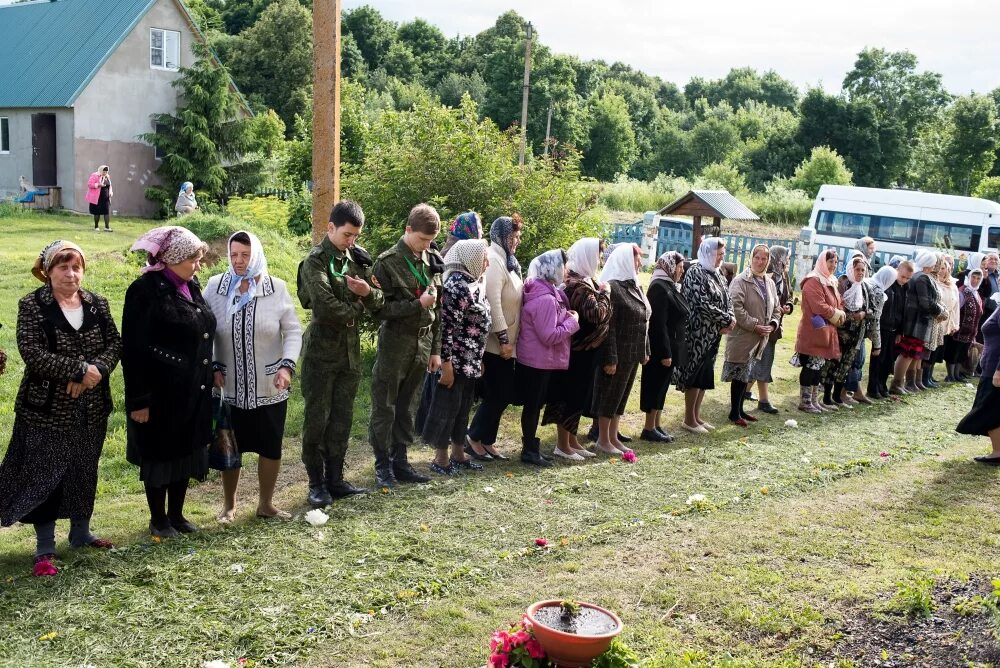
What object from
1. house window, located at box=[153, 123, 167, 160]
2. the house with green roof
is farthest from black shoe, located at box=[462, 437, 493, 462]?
the house with green roof

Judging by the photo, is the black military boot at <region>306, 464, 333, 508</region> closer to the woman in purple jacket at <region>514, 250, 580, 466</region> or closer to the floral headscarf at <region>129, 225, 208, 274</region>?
the floral headscarf at <region>129, 225, 208, 274</region>

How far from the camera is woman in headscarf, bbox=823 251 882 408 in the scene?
11.4 m

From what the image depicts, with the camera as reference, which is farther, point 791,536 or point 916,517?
point 916,517

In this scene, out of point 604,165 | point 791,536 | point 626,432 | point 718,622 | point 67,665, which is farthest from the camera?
point 604,165

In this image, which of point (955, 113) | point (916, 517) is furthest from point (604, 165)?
point (916, 517)

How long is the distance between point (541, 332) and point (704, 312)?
2528mm

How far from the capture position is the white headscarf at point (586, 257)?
834 cm

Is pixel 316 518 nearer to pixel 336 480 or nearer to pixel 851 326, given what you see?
pixel 336 480

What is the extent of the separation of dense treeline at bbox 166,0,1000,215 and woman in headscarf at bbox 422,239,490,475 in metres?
28.8

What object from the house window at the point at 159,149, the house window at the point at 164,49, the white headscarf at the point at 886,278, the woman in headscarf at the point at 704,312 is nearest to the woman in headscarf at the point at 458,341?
the woman in headscarf at the point at 704,312

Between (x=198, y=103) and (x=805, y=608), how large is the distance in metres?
26.7

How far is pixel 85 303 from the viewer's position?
5.48 metres

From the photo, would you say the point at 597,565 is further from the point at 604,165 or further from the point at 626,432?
the point at 604,165

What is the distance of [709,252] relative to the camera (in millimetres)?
9656
